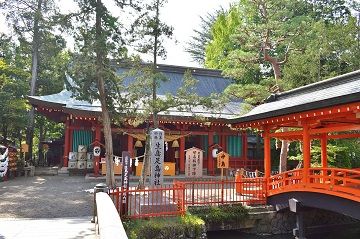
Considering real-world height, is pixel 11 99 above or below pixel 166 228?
above

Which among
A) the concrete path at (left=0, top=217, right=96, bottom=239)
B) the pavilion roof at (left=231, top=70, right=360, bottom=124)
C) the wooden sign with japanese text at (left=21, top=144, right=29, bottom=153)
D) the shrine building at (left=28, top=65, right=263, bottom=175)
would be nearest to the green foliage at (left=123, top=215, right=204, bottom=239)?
the concrete path at (left=0, top=217, right=96, bottom=239)

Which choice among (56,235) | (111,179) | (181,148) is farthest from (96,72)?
(181,148)

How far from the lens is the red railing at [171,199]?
9.84 m

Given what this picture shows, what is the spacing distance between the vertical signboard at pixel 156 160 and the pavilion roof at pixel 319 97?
372 cm

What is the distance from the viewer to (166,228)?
973 centimetres

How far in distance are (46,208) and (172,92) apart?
1636 centimetres

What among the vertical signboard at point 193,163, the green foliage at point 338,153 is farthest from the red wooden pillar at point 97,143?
the green foliage at point 338,153

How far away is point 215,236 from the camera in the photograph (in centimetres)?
1216

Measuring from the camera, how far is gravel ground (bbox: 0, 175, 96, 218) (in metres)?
11.1

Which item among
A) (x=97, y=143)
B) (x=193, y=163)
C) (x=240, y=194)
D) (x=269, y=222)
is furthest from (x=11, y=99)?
(x=269, y=222)

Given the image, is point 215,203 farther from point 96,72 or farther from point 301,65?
point 301,65

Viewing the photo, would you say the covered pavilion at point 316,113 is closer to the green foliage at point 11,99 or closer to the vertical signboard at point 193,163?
the vertical signboard at point 193,163

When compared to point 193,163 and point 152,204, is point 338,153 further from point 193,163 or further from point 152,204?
Result: point 152,204

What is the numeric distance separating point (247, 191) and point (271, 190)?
0.91 meters
